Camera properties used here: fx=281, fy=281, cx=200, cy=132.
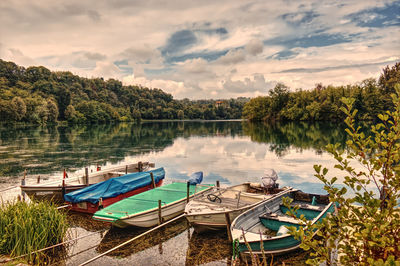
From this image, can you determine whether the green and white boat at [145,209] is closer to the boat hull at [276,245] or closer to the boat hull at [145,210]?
the boat hull at [145,210]

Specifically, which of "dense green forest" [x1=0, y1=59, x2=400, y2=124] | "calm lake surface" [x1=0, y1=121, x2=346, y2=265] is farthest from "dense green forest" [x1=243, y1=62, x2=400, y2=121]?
"calm lake surface" [x1=0, y1=121, x2=346, y2=265]

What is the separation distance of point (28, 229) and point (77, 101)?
14127 cm

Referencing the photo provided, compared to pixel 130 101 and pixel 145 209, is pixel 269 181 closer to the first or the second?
pixel 145 209

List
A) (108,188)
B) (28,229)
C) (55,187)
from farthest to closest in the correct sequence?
(55,187) < (108,188) < (28,229)

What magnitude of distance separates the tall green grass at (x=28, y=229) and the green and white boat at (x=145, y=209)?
7.56 feet

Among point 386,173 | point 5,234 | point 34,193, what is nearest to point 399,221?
point 386,173

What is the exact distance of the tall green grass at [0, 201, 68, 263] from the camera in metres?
8.05

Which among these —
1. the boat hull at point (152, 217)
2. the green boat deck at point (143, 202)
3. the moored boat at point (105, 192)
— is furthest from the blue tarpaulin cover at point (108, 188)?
the boat hull at point (152, 217)

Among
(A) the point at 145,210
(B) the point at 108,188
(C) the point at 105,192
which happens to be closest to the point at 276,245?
(A) the point at 145,210

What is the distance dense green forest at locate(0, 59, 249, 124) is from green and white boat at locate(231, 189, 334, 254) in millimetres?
97862

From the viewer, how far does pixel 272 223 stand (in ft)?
35.2

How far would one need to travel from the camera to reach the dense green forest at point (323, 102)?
Result: 84.5m

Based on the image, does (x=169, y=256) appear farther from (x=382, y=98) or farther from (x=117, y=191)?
(x=382, y=98)

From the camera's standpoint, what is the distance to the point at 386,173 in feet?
10.5
